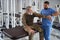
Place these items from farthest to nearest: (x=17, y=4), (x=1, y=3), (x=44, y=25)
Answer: (x=17, y=4) < (x=1, y=3) < (x=44, y=25)

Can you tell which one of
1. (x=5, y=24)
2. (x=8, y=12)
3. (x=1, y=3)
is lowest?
(x=5, y=24)

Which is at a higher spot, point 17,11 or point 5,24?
point 17,11

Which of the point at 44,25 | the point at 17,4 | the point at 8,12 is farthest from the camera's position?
the point at 17,4

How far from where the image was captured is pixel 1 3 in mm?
6184

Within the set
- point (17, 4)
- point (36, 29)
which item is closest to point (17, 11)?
point (17, 4)

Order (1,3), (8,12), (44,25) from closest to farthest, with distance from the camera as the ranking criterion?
(44,25) < (8,12) < (1,3)

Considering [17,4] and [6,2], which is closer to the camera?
[6,2]

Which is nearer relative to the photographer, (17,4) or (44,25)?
(44,25)

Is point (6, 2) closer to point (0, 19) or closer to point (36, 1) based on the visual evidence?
point (0, 19)

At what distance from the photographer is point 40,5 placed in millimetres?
6879

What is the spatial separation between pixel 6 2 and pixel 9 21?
0.94 meters

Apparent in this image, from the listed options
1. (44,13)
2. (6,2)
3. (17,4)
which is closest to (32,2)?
(17,4)

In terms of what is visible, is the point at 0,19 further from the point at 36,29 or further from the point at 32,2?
the point at 36,29

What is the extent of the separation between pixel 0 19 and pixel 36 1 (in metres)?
2.00
